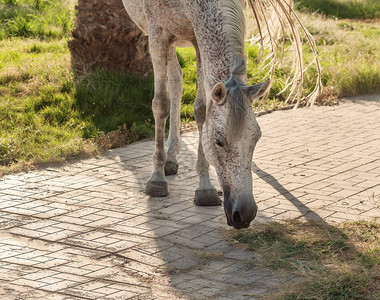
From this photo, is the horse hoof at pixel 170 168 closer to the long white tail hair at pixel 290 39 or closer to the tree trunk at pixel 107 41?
the long white tail hair at pixel 290 39

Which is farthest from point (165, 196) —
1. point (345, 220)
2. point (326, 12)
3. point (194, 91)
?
point (326, 12)

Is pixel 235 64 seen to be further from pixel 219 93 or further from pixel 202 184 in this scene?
pixel 202 184

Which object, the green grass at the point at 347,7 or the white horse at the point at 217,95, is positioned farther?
the green grass at the point at 347,7

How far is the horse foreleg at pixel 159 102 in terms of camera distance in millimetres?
6402

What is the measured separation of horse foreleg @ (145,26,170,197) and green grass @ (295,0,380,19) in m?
12.1

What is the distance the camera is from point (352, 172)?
7.27 metres

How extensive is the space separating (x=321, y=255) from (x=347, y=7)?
1518cm

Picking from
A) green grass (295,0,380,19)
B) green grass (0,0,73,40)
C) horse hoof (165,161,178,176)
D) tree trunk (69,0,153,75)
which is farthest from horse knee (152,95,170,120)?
green grass (295,0,380,19)

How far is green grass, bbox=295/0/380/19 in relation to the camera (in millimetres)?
18438

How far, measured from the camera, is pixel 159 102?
6.78 metres

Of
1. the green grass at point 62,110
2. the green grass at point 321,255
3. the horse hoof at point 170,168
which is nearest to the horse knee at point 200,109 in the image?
the horse hoof at point 170,168

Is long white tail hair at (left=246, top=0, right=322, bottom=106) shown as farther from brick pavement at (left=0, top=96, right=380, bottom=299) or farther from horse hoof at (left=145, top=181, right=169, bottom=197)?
horse hoof at (left=145, top=181, right=169, bottom=197)

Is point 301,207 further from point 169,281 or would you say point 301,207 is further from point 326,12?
point 326,12

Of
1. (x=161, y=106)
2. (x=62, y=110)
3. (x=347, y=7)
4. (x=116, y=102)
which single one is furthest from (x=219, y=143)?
(x=347, y=7)
